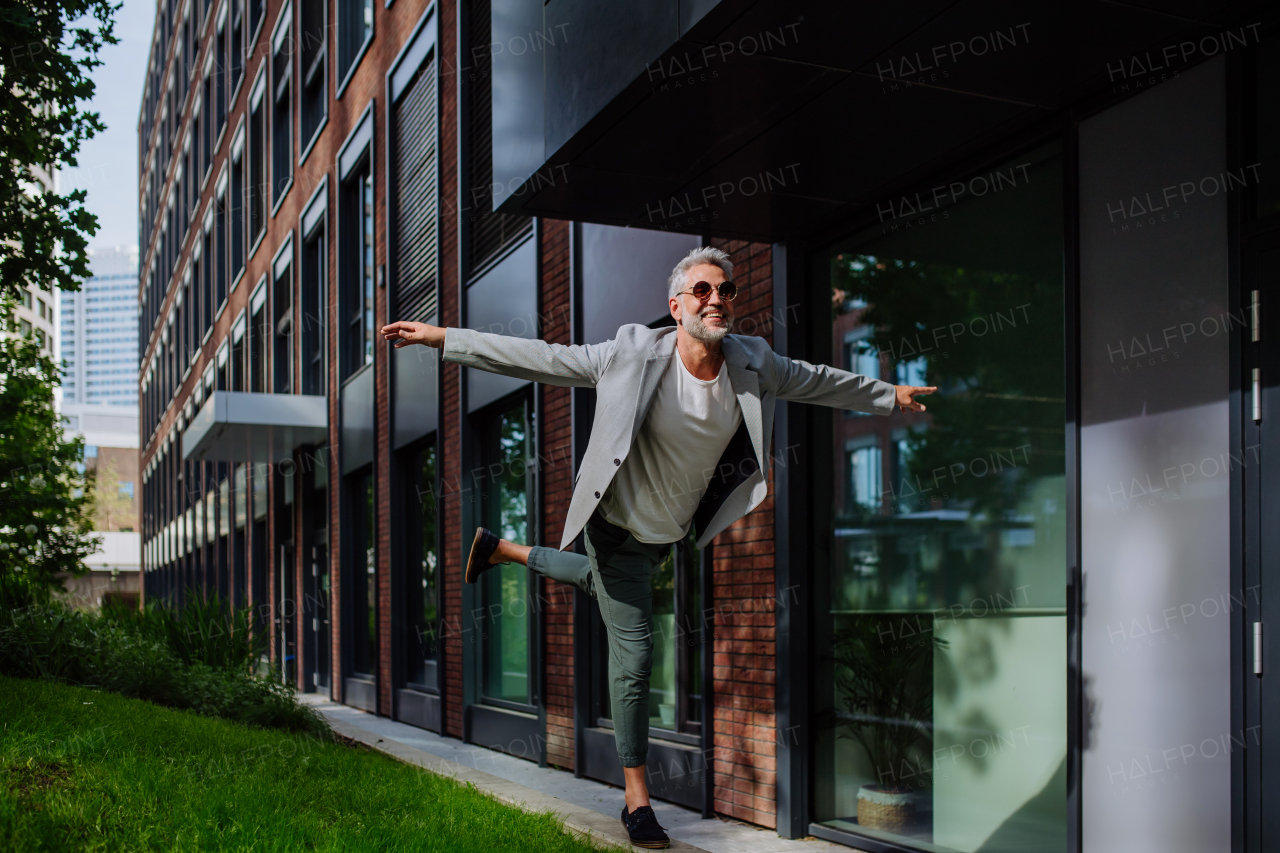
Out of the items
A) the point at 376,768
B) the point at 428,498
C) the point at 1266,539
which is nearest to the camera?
the point at 1266,539

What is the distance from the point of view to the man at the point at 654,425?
14.6 ft

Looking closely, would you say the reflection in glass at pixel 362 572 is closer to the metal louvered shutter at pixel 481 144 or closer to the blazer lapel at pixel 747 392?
the metal louvered shutter at pixel 481 144

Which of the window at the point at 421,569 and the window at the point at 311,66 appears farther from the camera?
the window at the point at 311,66

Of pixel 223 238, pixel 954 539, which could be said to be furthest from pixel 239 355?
pixel 954 539

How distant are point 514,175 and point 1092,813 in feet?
12.9

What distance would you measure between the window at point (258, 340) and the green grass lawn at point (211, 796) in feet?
55.3

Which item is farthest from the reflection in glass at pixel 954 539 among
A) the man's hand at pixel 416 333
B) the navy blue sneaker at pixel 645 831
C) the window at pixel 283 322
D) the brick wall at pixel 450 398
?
the window at pixel 283 322

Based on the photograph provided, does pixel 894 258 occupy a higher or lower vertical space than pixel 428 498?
higher

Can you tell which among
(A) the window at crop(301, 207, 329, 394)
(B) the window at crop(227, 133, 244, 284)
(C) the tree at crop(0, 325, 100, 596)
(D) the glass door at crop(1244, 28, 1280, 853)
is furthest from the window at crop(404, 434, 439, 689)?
(B) the window at crop(227, 133, 244, 284)

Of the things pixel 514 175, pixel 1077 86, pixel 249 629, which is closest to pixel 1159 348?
pixel 1077 86

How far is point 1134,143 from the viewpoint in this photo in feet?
14.6

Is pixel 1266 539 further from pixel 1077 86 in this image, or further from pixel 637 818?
pixel 637 818

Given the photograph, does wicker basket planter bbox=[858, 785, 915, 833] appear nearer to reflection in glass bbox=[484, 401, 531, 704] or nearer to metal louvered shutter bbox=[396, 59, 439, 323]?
reflection in glass bbox=[484, 401, 531, 704]

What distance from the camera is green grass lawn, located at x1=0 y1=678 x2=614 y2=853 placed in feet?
13.3
